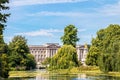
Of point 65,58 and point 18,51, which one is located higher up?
point 18,51

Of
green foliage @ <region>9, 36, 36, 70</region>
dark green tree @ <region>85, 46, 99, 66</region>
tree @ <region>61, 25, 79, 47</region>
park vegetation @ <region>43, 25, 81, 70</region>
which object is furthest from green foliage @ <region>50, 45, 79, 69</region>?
tree @ <region>61, 25, 79, 47</region>

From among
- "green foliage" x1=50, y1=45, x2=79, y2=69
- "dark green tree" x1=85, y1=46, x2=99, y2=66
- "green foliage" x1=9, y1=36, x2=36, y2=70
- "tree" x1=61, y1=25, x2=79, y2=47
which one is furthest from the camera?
"tree" x1=61, y1=25, x2=79, y2=47

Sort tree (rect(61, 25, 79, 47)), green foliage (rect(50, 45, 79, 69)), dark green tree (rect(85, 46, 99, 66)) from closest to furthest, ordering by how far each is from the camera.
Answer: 1. green foliage (rect(50, 45, 79, 69))
2. dark green tree (rect(85, 46, 99, 66))
3. tree (rect(61, 25, 79, 47))

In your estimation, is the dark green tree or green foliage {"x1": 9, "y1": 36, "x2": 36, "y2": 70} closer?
green foliage {"x1": 9, "y1": 36, "x2": 36, "y2": 70}

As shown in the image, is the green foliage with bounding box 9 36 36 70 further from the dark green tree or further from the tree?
the dark green tree

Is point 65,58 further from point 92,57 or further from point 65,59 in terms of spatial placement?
point 92,57

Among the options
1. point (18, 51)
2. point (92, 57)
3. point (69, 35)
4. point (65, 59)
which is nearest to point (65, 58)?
point (65, 59)

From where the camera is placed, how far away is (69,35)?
373 ft

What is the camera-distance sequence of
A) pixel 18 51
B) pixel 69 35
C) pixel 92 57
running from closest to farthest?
pixel 18 51
pixel 92 57
pixel 69 35

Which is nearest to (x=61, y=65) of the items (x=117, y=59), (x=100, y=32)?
(x=100, y=32)

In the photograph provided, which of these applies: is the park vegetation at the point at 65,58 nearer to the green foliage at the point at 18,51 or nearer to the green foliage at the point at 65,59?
the green foliage at the point at 65,59

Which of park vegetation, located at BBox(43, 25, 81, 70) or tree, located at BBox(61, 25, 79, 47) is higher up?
tree, located at BBox(61, 25, 79, 47)

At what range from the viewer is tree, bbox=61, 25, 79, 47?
11375cm

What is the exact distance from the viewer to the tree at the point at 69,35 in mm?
113750
